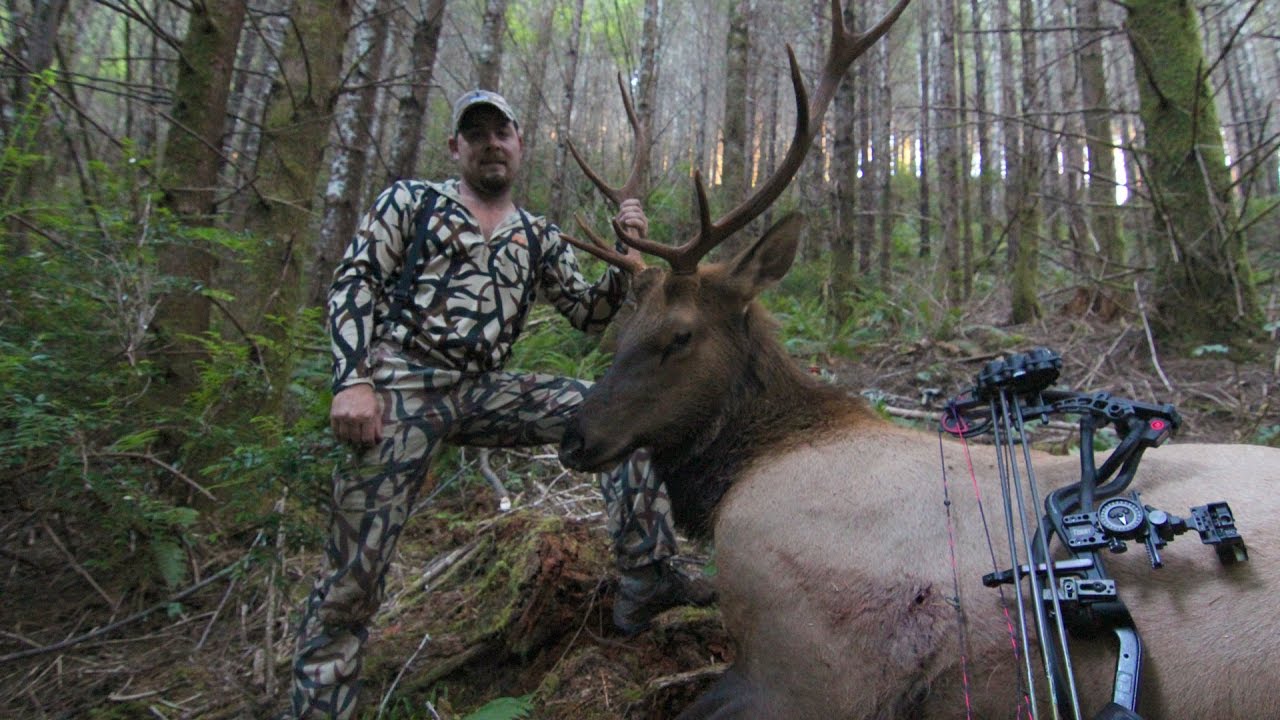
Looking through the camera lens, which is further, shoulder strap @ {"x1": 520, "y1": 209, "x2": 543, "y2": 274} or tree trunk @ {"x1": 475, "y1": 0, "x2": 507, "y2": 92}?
tree trunk @ {"x1": 475, "y1": 0, "x2": 507, "y2": 92}

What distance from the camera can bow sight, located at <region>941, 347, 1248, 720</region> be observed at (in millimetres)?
2188

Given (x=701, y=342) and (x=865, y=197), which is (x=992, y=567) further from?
(x=865, y=197)

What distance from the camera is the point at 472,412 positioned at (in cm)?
379

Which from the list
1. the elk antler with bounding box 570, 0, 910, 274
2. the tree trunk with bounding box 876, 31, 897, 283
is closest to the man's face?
the elk antler with bounding box 570, 0, 910, 274

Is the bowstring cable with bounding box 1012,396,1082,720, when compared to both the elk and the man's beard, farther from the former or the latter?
the man's beard

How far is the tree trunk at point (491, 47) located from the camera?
33.5ft

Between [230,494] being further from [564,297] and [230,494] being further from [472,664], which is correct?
[564,297]

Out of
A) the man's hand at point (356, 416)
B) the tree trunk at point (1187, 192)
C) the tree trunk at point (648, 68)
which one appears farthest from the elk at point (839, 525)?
the tree trunk at point (648, 68)

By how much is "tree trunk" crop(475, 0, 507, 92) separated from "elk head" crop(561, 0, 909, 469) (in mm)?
7300

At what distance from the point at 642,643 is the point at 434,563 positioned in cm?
173

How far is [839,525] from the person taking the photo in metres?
2.88

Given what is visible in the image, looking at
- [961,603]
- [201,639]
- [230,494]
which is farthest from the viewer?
[230,494]

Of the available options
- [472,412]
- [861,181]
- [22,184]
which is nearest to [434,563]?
[472,412]

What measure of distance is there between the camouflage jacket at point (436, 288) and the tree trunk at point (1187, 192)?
18.9 feet
